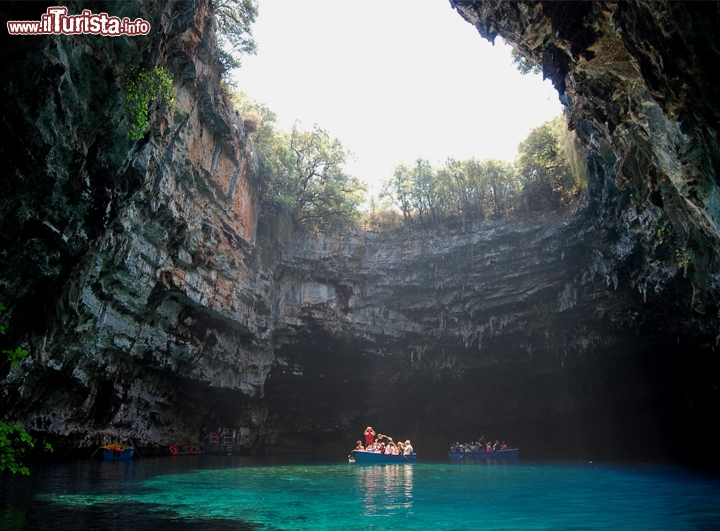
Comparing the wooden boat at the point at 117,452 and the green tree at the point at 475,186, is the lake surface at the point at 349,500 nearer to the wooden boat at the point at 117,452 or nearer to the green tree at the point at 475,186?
the wooden boat at the point at 117,452

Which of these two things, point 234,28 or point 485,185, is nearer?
point 234,28

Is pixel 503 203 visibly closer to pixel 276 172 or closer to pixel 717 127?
pixel 276 172

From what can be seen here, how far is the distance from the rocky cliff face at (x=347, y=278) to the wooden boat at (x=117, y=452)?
1051 millimetres

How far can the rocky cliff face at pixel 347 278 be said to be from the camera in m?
9.72

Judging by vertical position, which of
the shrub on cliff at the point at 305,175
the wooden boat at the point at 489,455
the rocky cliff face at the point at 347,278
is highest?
the shrub on cliff at the point at 305,175

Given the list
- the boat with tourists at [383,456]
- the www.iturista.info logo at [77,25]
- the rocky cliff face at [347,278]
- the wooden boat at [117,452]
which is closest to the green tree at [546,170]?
the rocky cliff face at [347,278]

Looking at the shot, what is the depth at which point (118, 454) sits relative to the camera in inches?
785

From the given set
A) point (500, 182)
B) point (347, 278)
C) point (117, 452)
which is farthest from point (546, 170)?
point (117, 452)

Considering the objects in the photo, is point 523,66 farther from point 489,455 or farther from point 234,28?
point 489,455

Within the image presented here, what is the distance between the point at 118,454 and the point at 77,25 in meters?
16.5

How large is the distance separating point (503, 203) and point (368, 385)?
1347 centimetres

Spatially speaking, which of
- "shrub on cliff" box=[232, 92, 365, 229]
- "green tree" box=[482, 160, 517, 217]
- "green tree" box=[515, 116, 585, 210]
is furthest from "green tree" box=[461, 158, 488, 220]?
"shrub on cliff" box=[232, 92, 365, 229]

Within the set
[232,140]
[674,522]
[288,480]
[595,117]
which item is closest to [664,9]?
[595,117]

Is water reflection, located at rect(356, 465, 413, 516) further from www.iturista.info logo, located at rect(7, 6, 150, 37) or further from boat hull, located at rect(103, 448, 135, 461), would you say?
www.iturista.info logo, located at rect(7, 6, 150, 37)
